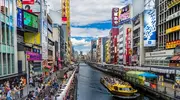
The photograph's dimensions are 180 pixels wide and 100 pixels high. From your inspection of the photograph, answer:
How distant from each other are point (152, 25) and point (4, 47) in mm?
59237

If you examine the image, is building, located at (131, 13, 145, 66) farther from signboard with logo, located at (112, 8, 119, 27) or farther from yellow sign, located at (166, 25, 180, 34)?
signboard with logo, located at (112, 8, 119, 27)

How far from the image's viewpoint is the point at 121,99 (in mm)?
55594

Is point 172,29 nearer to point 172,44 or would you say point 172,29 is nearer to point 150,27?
point 172,44

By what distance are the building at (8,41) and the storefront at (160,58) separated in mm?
42803

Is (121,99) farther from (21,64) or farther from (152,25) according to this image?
(152,25)

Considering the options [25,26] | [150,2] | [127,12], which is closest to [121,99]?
[25,26]

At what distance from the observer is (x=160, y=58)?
76.9m

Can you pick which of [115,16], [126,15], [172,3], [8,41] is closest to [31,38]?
[8,41]

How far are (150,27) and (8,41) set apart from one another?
189 ft

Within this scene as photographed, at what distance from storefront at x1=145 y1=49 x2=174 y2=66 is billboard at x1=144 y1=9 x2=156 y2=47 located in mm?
4431

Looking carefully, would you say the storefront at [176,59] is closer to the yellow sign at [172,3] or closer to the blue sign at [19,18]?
the yellow sign at [172,3]

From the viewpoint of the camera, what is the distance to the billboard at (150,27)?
281 ft

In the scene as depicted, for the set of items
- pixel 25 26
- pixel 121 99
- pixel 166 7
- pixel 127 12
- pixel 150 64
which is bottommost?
pixel 121 99

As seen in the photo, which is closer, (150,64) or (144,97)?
(144,97)
